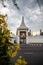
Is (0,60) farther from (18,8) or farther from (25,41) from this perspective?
(25,41)

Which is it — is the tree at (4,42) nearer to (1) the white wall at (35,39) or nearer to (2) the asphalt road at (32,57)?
(2) the asphalt road at (32,57)

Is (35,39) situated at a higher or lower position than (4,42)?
higher

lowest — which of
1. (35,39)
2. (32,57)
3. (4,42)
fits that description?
(32,57)

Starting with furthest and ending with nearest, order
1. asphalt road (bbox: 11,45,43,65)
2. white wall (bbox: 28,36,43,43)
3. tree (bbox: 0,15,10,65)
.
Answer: white wall (bbox: 28,36,43,43) < asphalt road (bbox: 11,45,43,65) < tree (bbox: 0,15,10,65)

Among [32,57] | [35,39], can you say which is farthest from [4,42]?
[35,39]

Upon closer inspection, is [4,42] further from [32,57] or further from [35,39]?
[35,39]

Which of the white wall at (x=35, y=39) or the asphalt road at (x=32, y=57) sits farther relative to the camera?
the white wall at (x=35, y=39)

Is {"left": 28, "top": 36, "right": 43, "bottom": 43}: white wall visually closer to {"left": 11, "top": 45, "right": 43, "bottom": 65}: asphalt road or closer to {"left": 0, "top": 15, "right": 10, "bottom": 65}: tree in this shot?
{"left": 11, "top": 45, "right": 43, "bottom": 65}: asphalt road

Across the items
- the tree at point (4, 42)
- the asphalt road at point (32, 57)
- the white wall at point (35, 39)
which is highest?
the white wall at point (35, 39)

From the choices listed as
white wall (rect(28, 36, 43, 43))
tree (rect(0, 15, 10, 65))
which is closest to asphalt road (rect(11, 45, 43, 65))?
tree (rect(0, 15, 10, 65))

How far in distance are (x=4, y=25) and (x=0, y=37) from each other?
146 mm

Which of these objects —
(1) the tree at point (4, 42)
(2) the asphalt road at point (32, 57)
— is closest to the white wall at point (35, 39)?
(2) the asphalt road at point (32, 57)

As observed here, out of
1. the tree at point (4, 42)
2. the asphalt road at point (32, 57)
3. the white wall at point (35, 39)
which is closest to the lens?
the tree at point (4, 42)

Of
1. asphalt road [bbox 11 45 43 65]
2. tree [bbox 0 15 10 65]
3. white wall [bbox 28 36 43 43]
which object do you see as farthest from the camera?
white wall [bbox 28 36 43 43]
